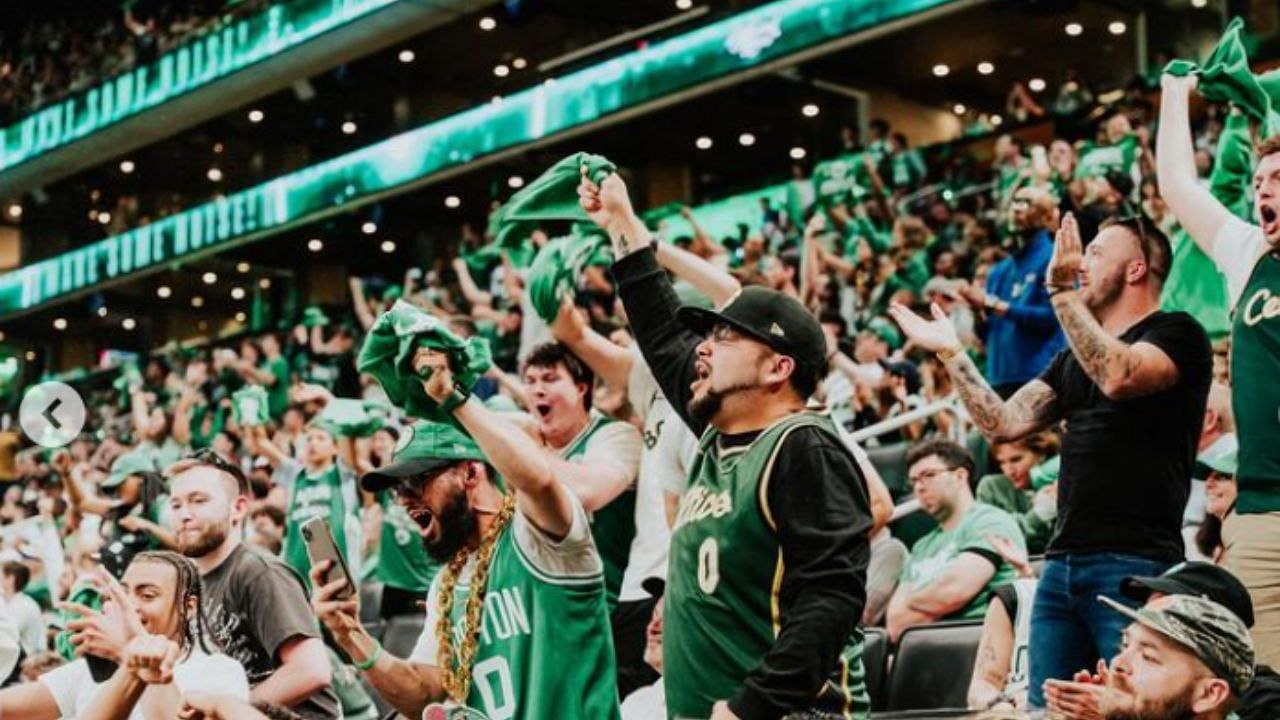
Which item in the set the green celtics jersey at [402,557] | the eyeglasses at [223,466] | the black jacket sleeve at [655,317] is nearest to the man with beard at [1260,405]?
the black jacket sleeve at [655,317]

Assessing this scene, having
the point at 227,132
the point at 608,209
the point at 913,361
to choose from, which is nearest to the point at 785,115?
the point at 227,132

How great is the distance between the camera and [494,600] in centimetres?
418

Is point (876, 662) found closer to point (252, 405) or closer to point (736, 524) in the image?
point (736, 524)

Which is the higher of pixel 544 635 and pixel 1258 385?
pixel 1258 385

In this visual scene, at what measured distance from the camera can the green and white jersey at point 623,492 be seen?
17.1 ft

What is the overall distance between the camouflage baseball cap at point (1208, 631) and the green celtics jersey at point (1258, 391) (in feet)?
1.90

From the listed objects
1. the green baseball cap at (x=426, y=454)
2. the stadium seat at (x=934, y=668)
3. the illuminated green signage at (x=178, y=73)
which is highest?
the illuminated green signage at (x=178, y=73)

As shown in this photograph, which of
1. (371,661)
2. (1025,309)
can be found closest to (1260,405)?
(371,661)

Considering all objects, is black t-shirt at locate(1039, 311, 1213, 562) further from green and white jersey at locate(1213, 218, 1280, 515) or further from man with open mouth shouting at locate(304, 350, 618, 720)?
man with open mouth shouting at locate(304, 350, 618, 720)

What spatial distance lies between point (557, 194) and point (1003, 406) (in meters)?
1.23

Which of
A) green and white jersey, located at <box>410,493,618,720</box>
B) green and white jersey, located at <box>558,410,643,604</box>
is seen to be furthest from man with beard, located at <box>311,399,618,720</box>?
green and white jersey, located at <box>558,410,643,604</box>

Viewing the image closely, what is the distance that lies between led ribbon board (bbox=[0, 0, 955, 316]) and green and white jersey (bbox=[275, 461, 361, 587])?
883 cm

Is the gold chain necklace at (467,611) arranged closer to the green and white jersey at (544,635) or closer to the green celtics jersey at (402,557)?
the green and white jersey at (544,635)

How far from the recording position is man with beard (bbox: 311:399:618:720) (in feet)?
13.3
